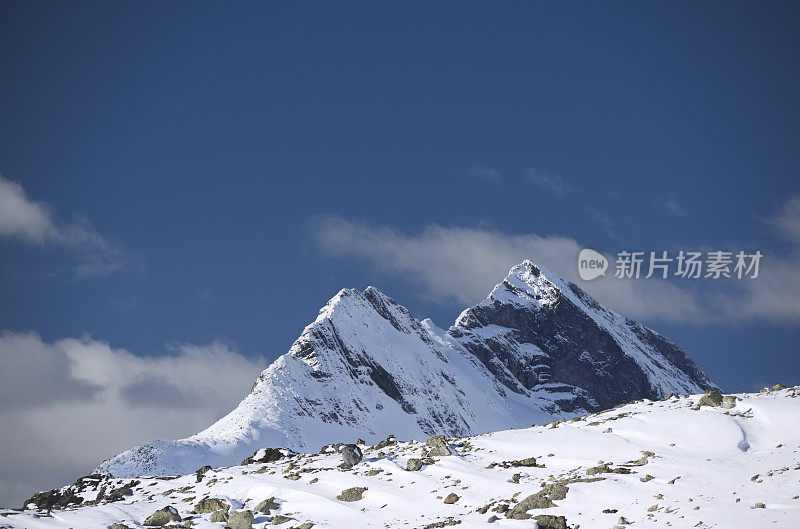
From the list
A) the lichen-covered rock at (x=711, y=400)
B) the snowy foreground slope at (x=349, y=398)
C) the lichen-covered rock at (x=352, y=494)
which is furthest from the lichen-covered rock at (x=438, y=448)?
the snowy foreground slope at (x=349, y=398)

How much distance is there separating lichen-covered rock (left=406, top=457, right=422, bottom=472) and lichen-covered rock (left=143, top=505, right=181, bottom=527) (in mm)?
11229

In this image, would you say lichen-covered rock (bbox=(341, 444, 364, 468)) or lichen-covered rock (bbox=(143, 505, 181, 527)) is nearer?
lichen-covered rock (bbox=(143, 505, 181, 527))

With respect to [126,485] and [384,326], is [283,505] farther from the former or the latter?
[384,326]

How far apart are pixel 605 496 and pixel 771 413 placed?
1299 centimetres

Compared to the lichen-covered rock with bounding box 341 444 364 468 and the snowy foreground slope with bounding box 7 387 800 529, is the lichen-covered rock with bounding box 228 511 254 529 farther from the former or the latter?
the lichen-covered rock with bounding box 341 444 364 468

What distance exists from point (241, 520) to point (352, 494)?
5.24m

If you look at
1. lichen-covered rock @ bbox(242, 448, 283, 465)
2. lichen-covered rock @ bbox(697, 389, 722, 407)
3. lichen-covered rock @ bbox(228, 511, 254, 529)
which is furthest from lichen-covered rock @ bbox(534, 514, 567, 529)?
lichen-covered rock @ bbox(242, 448, 283, 465)

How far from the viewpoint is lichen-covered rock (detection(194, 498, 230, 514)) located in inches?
1203

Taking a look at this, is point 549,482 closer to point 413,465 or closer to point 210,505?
point 413,465

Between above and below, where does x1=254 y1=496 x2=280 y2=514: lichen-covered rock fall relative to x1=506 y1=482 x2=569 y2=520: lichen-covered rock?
below

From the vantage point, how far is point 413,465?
112ft

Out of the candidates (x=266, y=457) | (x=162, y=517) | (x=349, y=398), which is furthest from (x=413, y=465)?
(x=349, y=398)

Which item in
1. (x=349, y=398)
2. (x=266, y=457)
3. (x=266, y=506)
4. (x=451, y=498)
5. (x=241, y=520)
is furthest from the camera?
(x=349, y=398)

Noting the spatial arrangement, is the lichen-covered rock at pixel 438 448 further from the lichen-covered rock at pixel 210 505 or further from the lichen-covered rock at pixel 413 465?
the lichen-covered rock at pixel 210 505
